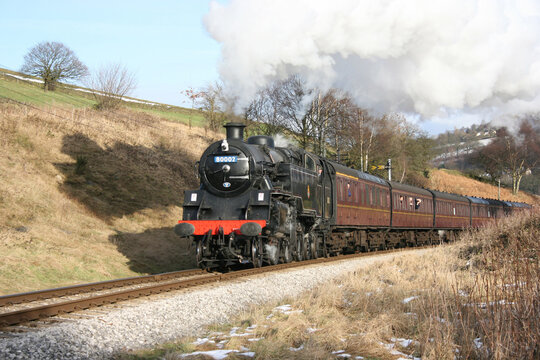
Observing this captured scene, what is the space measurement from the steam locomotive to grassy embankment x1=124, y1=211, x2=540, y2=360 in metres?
4.57

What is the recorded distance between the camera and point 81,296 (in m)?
10.3

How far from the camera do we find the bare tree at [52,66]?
50156 mm

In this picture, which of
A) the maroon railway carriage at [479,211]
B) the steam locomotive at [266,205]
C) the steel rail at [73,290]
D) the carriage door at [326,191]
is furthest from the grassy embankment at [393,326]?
the maroon railway carriage at [479,211]

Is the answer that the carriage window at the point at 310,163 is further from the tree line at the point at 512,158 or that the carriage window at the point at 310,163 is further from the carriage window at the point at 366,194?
the tree line at the point at 512,158

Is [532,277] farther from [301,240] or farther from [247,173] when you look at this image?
[301,240]

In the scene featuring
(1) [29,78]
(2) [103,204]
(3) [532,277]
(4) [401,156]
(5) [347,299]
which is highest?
(1) [29,78]

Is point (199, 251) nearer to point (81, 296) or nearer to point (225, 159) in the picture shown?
point (225, 159)

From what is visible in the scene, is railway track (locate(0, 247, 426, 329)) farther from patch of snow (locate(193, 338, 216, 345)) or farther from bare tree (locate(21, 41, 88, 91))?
bare tree (locate(21, 41, 88, 91))

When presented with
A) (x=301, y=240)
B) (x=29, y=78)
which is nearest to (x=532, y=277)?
(x=301, y=240)

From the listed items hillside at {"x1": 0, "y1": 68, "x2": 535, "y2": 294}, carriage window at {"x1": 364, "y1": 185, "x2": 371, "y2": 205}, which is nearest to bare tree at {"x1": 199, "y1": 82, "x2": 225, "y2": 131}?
hillside at {"x1": 0, "y1": 68, "x2": 535, "y2": 294}

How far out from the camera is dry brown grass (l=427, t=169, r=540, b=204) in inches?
2761

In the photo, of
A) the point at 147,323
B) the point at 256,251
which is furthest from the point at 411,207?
the point at 147,323

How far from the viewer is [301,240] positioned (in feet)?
53.9

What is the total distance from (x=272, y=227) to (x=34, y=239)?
23.6 ft
